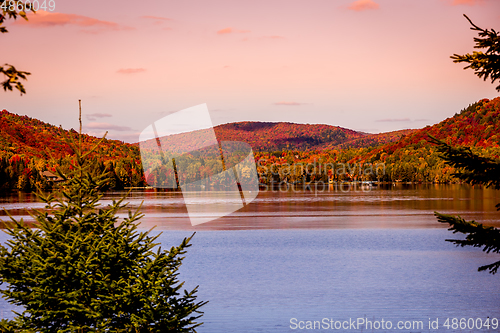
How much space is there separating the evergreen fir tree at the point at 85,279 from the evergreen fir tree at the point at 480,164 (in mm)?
3326

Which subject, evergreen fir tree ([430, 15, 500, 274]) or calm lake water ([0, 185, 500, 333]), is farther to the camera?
calm lake water ([0, 185, 500, 333])

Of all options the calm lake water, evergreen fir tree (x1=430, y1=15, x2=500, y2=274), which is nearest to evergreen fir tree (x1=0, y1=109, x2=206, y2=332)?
evergreen fir tree (x1=430, y1=15, x2=500, y2=274)

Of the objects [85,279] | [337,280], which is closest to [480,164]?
[85,279]

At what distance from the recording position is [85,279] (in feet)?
19.3

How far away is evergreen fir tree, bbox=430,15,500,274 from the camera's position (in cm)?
538

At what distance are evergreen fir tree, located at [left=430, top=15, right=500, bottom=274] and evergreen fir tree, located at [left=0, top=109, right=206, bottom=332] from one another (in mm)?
3326

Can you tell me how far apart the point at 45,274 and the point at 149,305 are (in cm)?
133

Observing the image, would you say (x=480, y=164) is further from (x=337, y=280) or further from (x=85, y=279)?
(x=337, y=280)

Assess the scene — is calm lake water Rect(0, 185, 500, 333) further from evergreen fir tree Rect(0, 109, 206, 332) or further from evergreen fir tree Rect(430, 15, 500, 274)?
evergreen fir tree Rect(430, 15, 500, 274)

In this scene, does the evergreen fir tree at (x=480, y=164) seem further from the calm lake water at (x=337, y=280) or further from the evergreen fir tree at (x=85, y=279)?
the calm lake water at (x=337, y=280)

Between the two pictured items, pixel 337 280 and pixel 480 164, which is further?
pixel 337 280

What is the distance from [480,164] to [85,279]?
4.84 meters

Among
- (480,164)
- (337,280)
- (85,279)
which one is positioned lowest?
(337,280)

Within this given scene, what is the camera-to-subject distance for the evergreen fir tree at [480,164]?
5.38 metres
